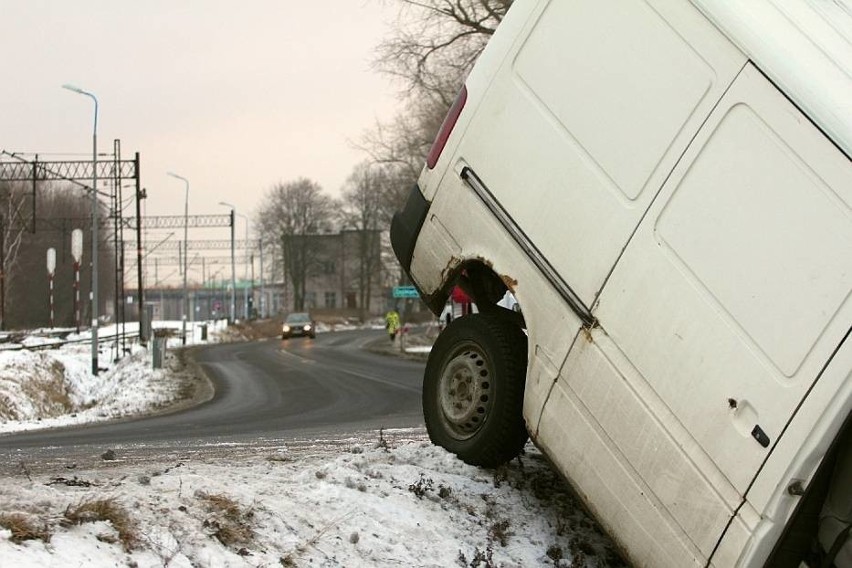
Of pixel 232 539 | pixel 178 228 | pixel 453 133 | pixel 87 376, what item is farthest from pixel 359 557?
pixel 178 228

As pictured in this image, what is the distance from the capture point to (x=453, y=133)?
534cm

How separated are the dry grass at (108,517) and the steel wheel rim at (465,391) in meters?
2.06

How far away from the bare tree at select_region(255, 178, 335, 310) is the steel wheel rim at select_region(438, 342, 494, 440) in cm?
8801

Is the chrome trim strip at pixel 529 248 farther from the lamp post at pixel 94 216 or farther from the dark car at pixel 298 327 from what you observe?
the dark car at pixel 298 327

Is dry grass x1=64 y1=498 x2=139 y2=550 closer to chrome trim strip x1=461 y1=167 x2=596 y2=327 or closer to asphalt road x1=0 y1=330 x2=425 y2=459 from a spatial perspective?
chrome trim strip x1=461 y1=167 x2=596 y2=327

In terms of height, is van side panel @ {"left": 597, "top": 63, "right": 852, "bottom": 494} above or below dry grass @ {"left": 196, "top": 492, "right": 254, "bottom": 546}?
above

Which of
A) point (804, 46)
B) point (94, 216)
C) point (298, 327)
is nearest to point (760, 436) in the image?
point (804, 46)

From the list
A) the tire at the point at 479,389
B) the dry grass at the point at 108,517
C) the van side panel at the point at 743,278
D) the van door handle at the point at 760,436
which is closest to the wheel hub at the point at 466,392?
the tire at the point at 479,389

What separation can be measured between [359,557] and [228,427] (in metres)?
9.18

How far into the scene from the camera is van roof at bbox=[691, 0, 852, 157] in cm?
350

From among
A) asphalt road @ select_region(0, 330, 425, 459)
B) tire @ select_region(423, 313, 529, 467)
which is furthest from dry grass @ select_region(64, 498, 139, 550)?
asphalt road @ select_region(0, 330, 425, 459)

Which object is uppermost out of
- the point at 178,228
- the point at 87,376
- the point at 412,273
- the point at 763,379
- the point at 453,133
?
the point at 178,228

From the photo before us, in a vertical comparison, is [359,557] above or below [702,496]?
below

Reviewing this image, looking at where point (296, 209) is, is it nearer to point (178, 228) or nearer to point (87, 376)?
point (178, 228)
